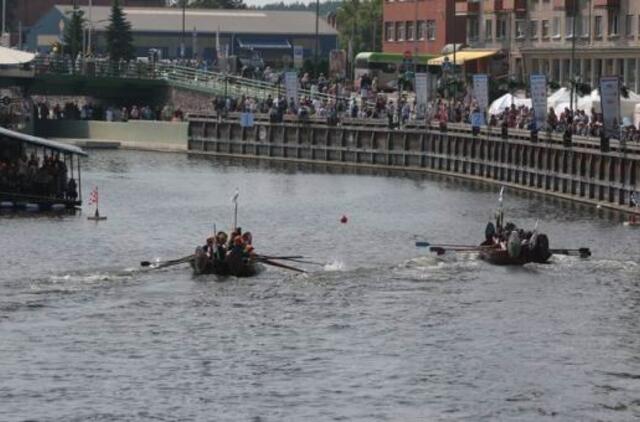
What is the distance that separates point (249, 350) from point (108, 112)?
356 ft

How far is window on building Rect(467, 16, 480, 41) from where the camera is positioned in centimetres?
17150

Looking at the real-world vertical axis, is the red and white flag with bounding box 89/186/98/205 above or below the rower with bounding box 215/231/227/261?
below

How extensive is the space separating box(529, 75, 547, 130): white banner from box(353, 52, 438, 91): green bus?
4657 cm

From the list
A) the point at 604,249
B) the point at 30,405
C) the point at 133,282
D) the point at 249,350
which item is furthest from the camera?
the point at 604,249

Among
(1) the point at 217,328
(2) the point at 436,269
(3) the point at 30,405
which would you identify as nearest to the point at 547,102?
(2) the point at 436,269

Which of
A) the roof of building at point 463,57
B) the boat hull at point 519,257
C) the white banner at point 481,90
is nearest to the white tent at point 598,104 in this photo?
the white banner at point 481,90

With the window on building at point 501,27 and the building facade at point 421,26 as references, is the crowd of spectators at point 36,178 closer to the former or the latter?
the window on building at point 501,27

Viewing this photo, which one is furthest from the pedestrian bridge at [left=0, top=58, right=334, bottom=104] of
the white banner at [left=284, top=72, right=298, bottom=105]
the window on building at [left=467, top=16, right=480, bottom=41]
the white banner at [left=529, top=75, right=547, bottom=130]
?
the white banner at [left=529, top=75, right=547, bottom=130]

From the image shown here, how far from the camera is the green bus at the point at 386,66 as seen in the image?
166125 mm

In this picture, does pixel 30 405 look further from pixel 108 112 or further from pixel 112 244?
pixel 108 112

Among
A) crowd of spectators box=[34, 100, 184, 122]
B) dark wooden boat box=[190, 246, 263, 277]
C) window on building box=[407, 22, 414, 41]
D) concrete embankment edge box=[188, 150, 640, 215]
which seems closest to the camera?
dark wooden boat box=[190, 246, 263, 277]

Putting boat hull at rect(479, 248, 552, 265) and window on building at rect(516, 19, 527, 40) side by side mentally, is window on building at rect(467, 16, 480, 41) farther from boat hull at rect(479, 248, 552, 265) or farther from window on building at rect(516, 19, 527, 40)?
boat hull at rect(479, 248, 552, 265)

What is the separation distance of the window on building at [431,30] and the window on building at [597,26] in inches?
1213

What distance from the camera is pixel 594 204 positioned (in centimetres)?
10538
